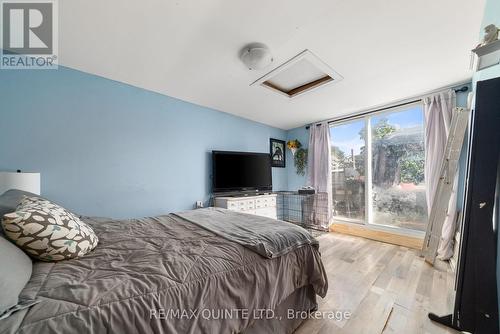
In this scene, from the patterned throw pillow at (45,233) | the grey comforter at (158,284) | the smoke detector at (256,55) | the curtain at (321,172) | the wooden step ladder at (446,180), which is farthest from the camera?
the curtain at (321,172)

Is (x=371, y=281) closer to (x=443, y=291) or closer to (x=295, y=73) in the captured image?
(x=443, y=291)

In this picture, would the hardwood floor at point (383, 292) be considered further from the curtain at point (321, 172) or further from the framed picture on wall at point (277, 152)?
the framed picture on wall at point (277, 152)

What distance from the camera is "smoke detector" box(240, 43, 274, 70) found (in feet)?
5.72

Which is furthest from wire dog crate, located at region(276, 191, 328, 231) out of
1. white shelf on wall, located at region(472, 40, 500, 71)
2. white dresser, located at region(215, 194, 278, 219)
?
white shelf on wall, located at region(472, 40, 500, 71)

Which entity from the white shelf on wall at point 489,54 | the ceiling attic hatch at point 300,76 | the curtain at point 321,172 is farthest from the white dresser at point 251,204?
the white shelf on wall at point 489,54

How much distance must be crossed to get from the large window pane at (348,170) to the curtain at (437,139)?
36.9 inches

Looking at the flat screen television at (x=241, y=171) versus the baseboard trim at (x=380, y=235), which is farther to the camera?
the flat screen television at (x=241, y=171)

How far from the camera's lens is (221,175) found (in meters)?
3.26

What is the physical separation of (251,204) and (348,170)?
2.04m

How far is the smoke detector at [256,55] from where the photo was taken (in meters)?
1.74

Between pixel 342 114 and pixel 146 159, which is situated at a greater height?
pixel 342 114

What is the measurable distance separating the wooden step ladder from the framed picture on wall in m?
2.69

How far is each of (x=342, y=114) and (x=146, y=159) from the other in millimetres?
3469

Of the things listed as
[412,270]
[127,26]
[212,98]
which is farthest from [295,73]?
[412,270]
